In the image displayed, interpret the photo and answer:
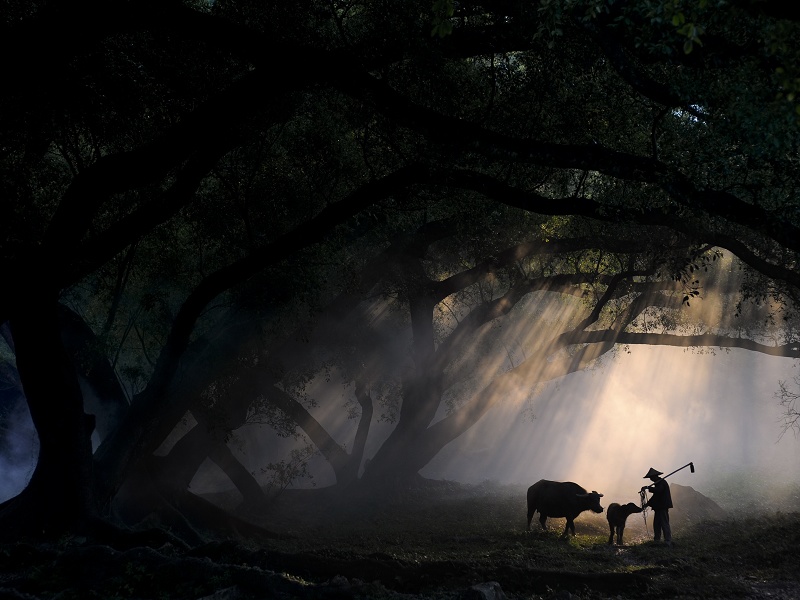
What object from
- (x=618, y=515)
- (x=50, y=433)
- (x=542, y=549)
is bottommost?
(x=542, y=549)

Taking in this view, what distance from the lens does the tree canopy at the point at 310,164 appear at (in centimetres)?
1084

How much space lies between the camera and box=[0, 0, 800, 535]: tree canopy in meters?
10.8

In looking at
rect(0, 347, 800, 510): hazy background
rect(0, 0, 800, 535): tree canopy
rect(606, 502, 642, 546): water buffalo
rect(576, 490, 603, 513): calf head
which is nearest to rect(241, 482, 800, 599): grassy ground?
rect(606, 502, 642, 546): water buffalo

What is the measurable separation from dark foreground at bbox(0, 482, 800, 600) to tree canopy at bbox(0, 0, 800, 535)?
12.1 ft

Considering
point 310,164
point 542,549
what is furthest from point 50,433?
point 542,549

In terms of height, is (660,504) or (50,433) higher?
(50,433)

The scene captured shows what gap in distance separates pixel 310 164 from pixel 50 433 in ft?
26.1

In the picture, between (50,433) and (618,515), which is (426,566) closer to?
(50,433)

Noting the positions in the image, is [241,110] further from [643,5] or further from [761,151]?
[761,151]

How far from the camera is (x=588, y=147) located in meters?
10.4

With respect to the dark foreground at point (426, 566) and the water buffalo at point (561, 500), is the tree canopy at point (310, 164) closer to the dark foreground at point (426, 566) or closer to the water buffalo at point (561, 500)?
the dark foreground at point (426, 566)

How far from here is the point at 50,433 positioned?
13.4 metres

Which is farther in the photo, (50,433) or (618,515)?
(618,515)

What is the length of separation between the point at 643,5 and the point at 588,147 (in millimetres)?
1964
